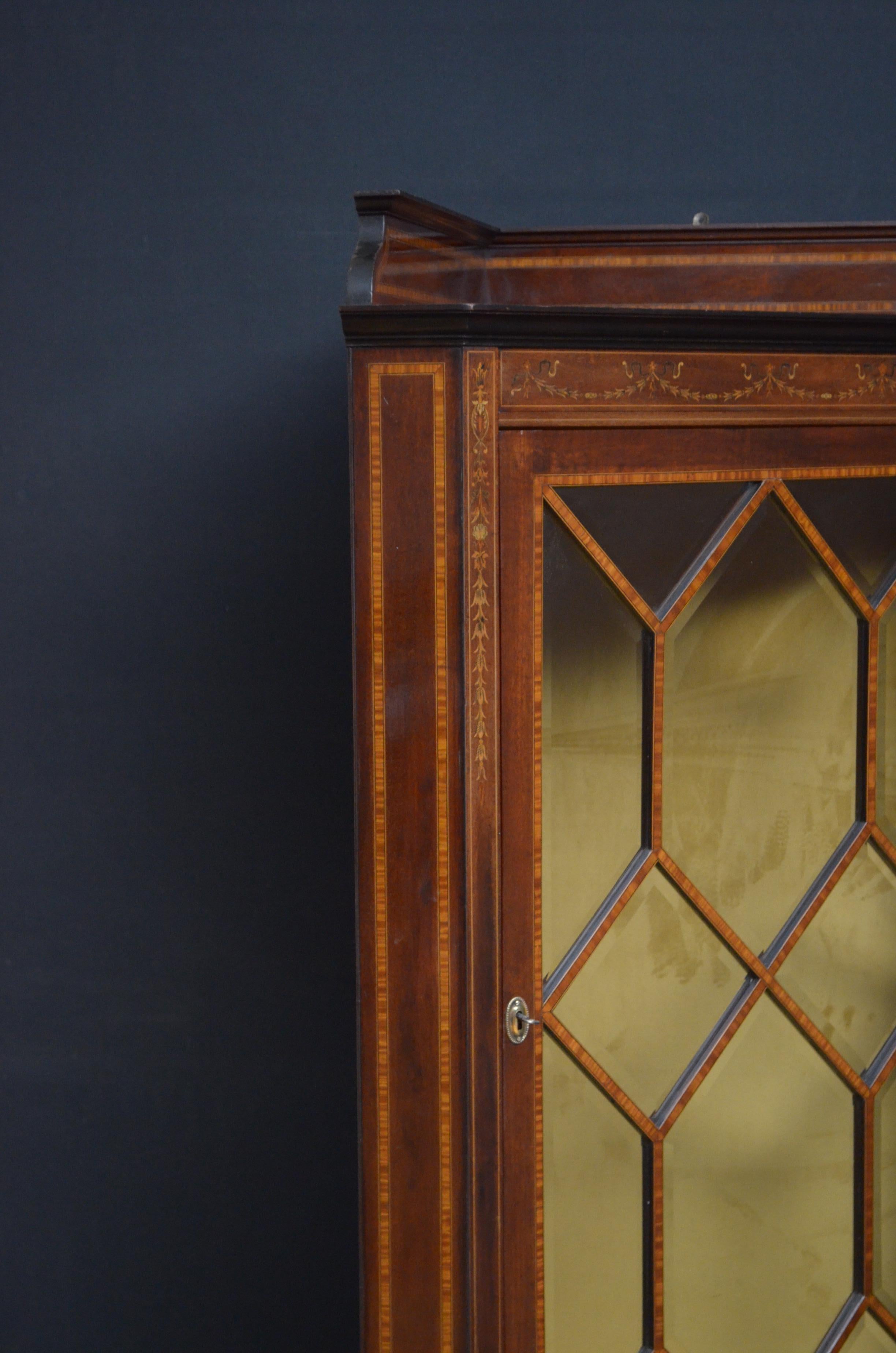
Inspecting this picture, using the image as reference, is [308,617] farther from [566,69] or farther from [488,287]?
[566,69]

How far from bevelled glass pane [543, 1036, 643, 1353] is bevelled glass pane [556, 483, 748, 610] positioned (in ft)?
1.21

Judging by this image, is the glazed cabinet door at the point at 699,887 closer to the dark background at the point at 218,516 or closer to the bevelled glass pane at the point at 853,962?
the bevelled glass pane at the point at 853,962

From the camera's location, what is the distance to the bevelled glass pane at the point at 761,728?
3.02ft

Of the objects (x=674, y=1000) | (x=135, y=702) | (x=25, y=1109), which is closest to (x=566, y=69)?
(x=135, y=702)

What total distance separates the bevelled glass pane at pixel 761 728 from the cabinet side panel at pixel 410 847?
0.19 metres

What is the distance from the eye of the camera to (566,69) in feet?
4.32

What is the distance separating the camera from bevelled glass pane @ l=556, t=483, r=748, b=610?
871 mm

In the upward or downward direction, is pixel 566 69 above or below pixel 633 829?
above

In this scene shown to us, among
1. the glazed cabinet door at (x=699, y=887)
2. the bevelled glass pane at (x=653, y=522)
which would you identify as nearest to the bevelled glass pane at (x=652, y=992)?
the glazed cabinet door at (x=699, y=887)

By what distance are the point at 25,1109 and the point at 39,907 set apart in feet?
0.83

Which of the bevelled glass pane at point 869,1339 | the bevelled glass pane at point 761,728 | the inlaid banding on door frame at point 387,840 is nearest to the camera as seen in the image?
the inlaid banding on door frame at point 387,840

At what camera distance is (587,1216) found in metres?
0.93

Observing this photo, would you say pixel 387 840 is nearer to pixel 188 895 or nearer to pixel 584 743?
pixel 584 743

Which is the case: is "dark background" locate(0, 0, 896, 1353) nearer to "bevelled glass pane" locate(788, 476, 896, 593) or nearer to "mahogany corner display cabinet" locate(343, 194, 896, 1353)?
"mahogany corner display cabinet" locate(343, 194, 896, 1353)
